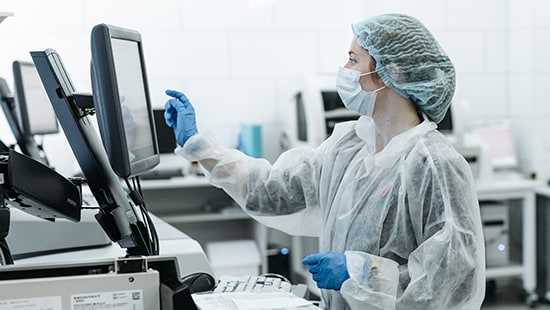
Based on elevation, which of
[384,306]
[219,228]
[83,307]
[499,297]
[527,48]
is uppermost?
[527,48]

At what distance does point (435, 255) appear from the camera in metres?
1.51

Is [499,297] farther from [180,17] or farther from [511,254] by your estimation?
[180,17]

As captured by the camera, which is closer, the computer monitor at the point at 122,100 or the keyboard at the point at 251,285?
the computer monitor at the point at 122,100

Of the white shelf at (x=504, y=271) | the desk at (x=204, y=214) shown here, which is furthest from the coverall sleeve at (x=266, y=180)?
the white shelf at (x=504, y=271)

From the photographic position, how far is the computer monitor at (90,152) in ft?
4.42

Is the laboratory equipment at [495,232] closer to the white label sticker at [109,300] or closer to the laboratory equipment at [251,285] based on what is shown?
the laboratory equipment at [251,285]

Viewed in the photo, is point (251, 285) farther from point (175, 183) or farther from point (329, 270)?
point (175, 183)

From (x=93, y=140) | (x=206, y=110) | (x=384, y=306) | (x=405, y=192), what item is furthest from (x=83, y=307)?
(x=206, y=110)

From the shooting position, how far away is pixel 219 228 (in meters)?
4.07

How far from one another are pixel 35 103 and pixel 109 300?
141 centimetres

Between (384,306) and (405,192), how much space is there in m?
0.26

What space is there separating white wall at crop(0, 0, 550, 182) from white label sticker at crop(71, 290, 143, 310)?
282 cm

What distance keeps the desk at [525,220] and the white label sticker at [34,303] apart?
303cm

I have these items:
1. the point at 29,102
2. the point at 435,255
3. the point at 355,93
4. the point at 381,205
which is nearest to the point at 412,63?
the point at 355,93
